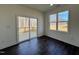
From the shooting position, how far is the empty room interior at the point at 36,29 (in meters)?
4.29

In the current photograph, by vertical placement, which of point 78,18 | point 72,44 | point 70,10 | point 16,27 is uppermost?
point 70,10

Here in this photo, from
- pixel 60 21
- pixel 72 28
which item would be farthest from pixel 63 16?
pixel 72 28

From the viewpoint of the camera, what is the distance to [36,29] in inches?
309

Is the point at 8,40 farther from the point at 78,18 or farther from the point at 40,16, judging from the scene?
the point at 40,16

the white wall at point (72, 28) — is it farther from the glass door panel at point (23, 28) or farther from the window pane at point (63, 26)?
the glass door panel at point (23, 28)

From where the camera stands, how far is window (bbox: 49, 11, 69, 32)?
223 inches

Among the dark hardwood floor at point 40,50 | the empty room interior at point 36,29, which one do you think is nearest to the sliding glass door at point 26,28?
the empty room interior at point 36,29

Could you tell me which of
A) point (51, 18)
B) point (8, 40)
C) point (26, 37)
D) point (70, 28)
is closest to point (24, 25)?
point (26, 37)

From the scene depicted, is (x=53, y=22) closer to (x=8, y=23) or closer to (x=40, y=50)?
(x=40, y=50)

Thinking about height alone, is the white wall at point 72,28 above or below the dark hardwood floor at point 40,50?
above

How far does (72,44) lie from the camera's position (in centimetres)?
502

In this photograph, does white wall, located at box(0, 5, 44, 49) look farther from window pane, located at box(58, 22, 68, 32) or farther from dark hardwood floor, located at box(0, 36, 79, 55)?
window pane, located at box(58, 22, 68, 32)

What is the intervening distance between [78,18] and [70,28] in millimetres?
783

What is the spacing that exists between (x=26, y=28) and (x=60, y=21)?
91.1 inches
